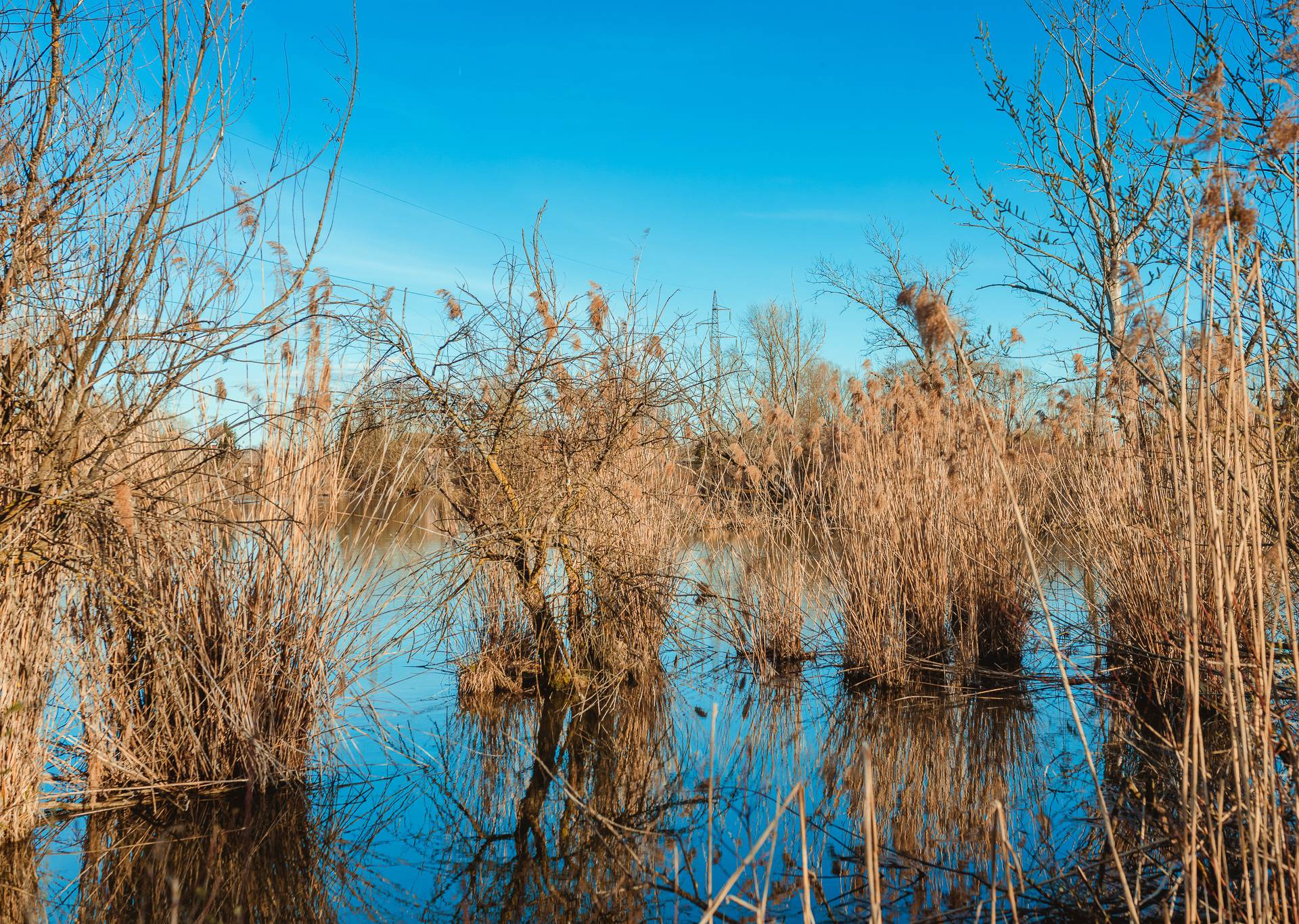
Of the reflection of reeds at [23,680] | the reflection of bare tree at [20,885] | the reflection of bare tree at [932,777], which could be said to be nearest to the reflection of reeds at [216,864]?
the reflection of bare tree at [20,885]

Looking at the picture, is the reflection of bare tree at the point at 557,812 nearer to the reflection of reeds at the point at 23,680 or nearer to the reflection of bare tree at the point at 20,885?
the reflection of bare tree at the point at 20,885

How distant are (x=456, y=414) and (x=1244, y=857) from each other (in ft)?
12.0

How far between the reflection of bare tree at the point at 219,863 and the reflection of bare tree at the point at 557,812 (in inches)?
14.7

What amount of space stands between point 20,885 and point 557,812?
1.65m

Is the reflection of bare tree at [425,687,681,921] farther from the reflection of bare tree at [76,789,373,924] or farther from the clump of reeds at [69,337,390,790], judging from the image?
the clump of reeds at [69,337,390,790]

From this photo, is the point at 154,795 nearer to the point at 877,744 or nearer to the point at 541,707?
the point at 541,707

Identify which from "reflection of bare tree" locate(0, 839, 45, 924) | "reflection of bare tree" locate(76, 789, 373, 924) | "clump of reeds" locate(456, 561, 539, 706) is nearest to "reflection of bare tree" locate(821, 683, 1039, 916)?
"reflection of bare tree" locate(76, 789, 373, 924)

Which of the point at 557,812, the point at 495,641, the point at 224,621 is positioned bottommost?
the point at 557,812

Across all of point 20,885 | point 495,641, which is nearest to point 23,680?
point 20,885

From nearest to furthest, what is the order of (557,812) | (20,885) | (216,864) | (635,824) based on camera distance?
(20,885) < (216,864) < (635,824) < (557,812)

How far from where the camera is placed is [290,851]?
9.65 ft

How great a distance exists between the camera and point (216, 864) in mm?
2748

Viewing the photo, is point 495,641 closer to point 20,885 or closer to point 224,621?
point 224,621

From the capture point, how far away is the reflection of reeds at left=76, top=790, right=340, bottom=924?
8.40 ft
